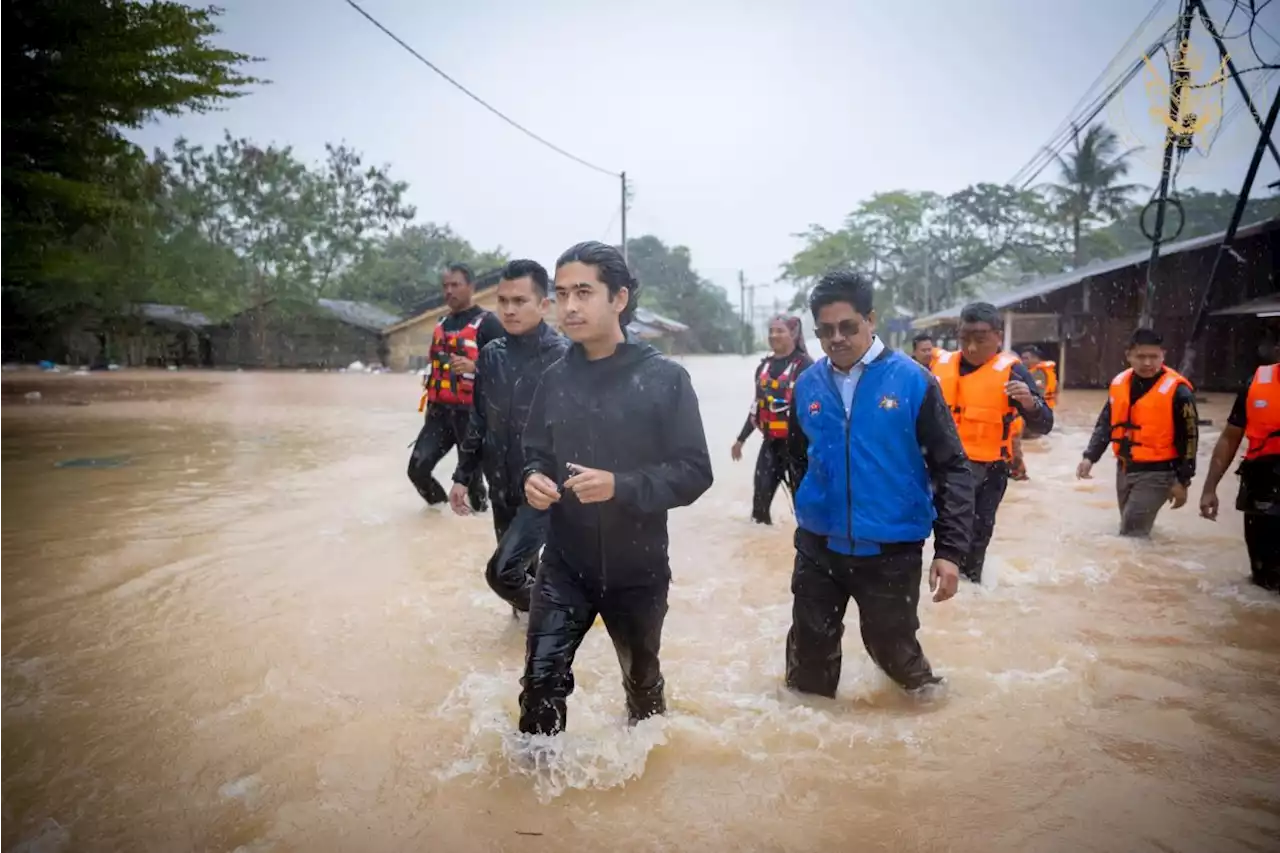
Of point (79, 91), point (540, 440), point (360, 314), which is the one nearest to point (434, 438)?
point (540, 440)

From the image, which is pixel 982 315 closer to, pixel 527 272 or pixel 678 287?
pixel 527 272

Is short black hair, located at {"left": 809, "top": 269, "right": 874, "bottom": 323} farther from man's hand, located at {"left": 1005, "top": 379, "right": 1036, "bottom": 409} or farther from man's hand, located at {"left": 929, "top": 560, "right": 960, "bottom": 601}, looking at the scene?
man's hand, located at {"left": 1005, "top": 379, "right": 1036, "bottom": 409}

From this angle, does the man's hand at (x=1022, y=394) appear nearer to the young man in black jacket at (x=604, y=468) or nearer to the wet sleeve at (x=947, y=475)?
the wet sleeve at (x=947, y=475)

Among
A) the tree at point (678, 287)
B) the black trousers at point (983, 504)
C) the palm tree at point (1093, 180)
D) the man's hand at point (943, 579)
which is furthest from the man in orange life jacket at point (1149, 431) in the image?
the tree at point (678, 287)

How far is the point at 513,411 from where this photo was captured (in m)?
3.97

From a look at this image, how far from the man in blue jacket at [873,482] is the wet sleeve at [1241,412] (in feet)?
10.4

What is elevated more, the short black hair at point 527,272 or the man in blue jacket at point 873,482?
the short black hair at point 527,272

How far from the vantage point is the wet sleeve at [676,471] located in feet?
8.61

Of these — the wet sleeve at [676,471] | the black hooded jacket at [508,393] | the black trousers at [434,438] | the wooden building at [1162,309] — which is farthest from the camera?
the wooden building at [1162,309]

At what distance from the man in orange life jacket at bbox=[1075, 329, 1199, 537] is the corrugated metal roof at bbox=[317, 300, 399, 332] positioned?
3889 centimetres

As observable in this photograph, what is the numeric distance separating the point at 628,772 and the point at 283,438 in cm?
1207

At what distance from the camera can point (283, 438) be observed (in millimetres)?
13242

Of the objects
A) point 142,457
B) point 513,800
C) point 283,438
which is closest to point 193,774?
point 513,800

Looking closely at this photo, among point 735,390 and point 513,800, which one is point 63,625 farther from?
point 735,390
